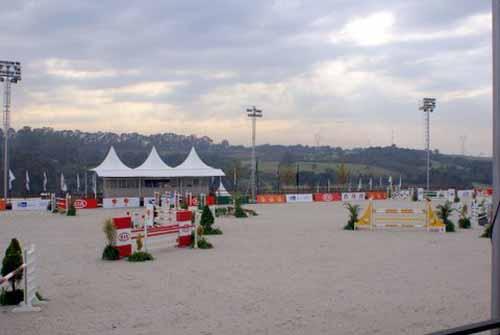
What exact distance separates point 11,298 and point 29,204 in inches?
1195

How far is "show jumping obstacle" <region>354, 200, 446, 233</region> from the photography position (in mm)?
21719

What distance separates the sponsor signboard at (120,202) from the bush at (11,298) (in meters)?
31.2

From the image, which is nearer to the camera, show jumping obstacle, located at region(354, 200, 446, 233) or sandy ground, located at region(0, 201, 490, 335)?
sandy ground, located at region(0, 201, 490, 335)

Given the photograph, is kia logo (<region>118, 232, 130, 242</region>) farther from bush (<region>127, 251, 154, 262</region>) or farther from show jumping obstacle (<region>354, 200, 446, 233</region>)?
show jumping obstacle (<region>354, 200, 446, 233</region>)

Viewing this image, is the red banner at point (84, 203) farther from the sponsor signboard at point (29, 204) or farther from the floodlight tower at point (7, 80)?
the floodlight tower at point (7, 80)

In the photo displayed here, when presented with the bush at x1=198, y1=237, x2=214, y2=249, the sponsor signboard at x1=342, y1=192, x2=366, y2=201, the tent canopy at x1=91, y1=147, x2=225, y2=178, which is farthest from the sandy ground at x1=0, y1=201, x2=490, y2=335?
the sponsor signboard at x1=342, y1=192, x2=366, y2=201

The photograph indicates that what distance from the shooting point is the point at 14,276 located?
8625mm

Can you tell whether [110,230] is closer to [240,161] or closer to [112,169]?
[112,169]

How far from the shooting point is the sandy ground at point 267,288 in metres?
7.60

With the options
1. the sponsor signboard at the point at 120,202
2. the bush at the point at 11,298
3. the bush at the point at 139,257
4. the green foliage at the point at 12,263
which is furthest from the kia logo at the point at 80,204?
the bush at the point at 11,298

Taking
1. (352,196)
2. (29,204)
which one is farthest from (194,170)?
(29,204)

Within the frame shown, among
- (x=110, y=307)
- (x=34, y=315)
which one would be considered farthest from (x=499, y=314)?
(x=34, y=315)

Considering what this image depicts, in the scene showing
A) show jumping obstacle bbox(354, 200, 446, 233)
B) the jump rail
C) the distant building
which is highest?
the distant building

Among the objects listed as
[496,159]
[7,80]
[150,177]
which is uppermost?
[7,80]
